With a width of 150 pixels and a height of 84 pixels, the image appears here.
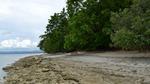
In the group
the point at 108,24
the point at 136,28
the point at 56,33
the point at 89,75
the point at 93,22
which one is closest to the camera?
the point at 89,75

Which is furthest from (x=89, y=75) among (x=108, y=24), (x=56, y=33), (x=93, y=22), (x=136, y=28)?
(x=56, y=33)

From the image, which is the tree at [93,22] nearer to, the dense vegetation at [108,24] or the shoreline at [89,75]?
the dense vegetation at [108,24]

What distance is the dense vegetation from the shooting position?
38.8 metres

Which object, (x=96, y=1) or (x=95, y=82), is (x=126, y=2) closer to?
(x=96, y=1)

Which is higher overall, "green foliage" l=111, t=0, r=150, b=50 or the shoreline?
"green foliage" l=111, t=0, r=150, b=50

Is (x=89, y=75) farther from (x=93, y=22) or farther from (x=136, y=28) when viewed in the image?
(x=93, y=22)

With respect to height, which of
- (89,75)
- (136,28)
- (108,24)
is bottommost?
(89,75)

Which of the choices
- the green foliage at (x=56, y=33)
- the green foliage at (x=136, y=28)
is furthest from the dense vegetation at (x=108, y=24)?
the green foliage at (x=56, y=33)

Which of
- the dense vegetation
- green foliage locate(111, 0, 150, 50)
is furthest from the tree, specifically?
green foliage locate(111, 0, 150, 50)

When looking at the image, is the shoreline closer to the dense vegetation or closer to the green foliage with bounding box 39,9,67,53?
the dense vegetation

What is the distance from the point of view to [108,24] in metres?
55.8

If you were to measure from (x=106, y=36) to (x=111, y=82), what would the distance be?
39.9 metres

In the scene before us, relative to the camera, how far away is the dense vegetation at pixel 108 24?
127 feet

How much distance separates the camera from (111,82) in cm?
1739
